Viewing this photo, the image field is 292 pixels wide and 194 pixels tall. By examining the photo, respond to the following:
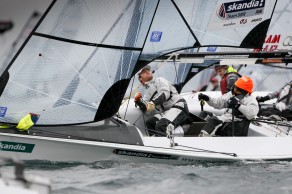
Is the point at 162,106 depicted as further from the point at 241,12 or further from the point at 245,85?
the point at 241,12

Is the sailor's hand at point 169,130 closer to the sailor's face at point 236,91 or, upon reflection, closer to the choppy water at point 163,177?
the choppy water at point 163,177

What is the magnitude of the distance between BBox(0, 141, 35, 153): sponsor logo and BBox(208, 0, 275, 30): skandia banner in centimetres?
361

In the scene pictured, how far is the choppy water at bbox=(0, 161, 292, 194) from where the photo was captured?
5.91m

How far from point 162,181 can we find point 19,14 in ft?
7.01

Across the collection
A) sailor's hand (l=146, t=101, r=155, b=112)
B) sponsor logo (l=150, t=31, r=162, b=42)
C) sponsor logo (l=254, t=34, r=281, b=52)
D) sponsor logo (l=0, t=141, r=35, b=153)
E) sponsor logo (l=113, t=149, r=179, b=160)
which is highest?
sponsor logo (l=254, t=34, r=281, b=52)

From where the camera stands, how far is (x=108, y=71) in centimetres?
727

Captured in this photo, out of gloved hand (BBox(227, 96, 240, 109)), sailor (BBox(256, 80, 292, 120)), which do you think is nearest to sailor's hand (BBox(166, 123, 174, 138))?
gloved hand (BBox(227, 96, 240, 109))

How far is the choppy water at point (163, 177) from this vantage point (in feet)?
19.4

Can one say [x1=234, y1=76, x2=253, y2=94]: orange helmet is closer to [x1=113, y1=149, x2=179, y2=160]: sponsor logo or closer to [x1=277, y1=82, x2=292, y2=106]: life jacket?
[x1=113, y1=149, x2=179, y2=160]: sponsor logo

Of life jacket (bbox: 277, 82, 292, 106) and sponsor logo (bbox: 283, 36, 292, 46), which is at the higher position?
sponsor logo (bbox: 283, 36, 292, 46)

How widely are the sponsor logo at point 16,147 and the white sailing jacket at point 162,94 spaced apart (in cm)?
175

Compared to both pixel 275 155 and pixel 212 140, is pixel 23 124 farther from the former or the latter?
pixel 275 155

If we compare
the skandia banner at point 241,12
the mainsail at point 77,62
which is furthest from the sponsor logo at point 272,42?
the mainsail at point 77,62

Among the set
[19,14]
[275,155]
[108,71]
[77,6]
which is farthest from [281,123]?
[19,14]
